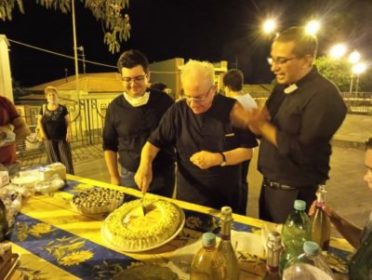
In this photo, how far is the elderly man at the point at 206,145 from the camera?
2.09 metres

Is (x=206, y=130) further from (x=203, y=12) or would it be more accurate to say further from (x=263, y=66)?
(x=263, y=66)

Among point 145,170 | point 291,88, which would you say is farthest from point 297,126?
point 145,170

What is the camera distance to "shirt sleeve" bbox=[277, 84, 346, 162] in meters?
1.83

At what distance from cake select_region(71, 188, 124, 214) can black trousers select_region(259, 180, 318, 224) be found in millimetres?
982

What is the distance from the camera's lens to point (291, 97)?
6.72 feet

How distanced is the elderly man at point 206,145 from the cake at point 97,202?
0.22 m

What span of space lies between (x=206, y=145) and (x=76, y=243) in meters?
1.05

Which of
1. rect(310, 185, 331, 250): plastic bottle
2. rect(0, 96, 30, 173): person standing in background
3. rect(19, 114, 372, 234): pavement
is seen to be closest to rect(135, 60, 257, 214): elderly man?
rect(310, 185, 331, 250): plastic bottle

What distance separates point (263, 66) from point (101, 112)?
3208cm

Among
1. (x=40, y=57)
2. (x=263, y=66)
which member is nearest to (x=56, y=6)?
(x=263, y=66)

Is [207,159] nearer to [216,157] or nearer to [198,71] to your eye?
[216,157]

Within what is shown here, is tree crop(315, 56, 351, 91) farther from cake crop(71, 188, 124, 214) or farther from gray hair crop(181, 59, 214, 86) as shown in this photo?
cake crop(71, 188, 124, 214)

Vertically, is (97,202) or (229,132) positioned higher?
(229,132)

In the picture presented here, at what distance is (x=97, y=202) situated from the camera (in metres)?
1.89
